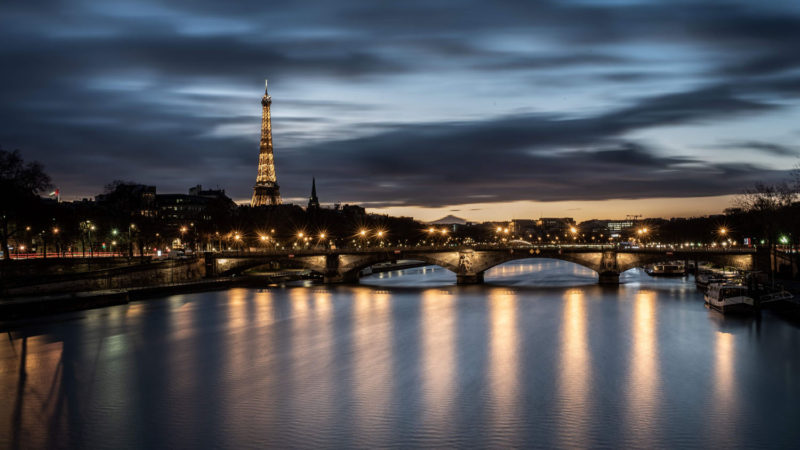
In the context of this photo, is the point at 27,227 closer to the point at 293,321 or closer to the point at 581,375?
the point at 293,321

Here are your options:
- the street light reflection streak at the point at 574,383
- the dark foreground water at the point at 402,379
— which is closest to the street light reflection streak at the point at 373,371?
the dark foreground water at the point at 402,379

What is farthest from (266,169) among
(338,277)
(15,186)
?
(15,186)

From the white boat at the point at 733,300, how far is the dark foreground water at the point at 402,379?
260cm

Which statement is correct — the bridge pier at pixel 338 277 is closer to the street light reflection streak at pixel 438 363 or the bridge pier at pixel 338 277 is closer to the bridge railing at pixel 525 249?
the bridge railing at pixel 525 249

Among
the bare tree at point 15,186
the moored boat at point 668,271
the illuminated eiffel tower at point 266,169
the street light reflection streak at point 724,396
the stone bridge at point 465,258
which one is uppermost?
the illuminated eiffel tower at point 266,169

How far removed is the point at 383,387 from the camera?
29.3 metres

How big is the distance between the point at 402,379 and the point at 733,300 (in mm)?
30071

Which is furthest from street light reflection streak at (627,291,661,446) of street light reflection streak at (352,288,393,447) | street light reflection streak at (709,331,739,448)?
street light reflection streak at (352,288,393,447)

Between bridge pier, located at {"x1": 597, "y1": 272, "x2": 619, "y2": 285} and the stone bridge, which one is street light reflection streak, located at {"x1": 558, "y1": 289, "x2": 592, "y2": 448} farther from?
bridge pier, located at {"x1": 597, "y1": 272, "x2": 619, "y2": 285}

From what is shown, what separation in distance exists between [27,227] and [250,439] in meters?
68.2

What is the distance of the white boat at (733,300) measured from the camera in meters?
48.9

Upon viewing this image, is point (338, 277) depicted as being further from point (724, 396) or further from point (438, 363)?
point (724, 396)

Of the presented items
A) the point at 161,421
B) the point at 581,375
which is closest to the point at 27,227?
the point at 161,421

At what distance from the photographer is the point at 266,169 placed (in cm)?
17925
